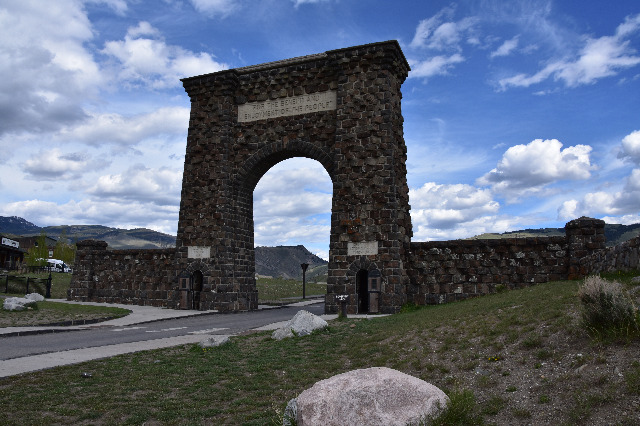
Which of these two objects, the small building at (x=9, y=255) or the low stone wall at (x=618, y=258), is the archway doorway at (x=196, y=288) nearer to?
the low stone wall at (x=618, y=258)

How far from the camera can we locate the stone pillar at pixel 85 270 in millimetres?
24609

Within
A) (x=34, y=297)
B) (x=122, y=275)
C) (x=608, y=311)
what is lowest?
(x=34, y=297)

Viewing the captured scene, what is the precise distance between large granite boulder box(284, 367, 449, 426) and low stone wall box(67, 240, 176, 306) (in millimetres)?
18642

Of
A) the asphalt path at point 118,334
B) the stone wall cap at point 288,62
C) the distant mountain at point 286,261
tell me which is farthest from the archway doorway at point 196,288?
the distant mountain at point 286,261

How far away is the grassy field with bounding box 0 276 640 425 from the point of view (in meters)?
4.93

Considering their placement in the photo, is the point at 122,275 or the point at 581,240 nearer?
the point at 581,240

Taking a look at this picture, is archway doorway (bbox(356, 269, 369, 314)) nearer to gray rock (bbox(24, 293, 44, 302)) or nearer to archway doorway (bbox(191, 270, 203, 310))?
archway doorway (bbox(191, 270, 203, 310))

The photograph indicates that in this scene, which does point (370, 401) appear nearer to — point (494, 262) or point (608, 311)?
point (608, 311)

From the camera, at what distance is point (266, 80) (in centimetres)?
2089

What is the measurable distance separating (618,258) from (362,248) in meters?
8.80

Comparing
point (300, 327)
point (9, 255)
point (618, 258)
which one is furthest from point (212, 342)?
point (9, 255)

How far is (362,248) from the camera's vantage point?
1772 cm

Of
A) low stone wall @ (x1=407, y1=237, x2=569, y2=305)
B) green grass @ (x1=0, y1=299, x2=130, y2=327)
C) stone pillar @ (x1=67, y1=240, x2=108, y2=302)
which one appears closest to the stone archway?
low stone wall @ (x1=407, y1=237, x2=569, y2=305)

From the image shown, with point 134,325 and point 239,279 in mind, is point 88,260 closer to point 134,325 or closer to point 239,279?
point 239,279
